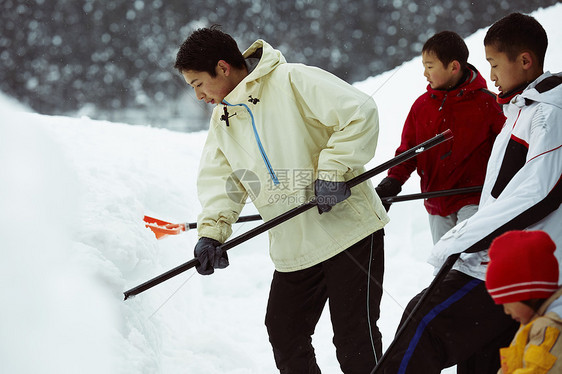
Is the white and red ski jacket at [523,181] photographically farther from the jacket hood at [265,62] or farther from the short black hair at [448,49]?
the short black hair at [448,49]

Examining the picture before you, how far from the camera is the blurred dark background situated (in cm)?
738

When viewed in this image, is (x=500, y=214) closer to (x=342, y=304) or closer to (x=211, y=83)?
(x=342, y=304)

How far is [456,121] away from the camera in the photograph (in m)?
2.31

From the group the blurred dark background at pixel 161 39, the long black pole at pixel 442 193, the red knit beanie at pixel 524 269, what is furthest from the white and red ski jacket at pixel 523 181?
the blurred dark background at pixel 161 39

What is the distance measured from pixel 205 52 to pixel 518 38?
98 centimetres

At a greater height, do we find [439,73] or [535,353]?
[439,73]

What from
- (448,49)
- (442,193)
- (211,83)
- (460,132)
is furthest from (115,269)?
(448,49)

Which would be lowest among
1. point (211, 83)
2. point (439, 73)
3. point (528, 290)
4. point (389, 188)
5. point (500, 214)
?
point (528, 290)

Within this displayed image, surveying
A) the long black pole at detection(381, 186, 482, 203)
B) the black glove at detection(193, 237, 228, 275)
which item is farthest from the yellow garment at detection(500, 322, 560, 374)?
the long black pole at detection(381, 186, 482, 203)

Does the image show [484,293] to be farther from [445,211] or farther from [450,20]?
[450,20]

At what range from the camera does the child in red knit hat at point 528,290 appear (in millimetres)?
1017

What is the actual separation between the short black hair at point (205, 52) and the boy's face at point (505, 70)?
33.7 inches

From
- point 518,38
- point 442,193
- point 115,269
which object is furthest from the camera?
point 115,269

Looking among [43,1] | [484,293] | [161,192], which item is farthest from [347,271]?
[43,1]
